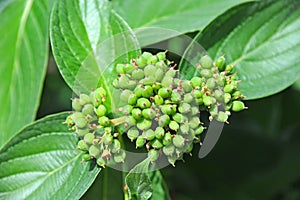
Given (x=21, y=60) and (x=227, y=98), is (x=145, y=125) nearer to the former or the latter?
(x=227, y=98)

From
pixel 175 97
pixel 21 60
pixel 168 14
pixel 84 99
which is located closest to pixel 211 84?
pixel 175 97

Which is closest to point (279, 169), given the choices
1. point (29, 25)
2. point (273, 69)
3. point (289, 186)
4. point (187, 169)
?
point (289, 186)

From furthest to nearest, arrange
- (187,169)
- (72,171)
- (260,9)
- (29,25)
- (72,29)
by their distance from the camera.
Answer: (187,169)
(29,25)
(260,9)
(72,29)
(72,171)

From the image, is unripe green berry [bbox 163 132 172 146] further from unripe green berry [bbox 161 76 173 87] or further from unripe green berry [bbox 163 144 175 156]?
unripe green berry [bbox 161 76 173 87]

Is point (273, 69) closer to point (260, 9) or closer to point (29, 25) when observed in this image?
point (260, 9)

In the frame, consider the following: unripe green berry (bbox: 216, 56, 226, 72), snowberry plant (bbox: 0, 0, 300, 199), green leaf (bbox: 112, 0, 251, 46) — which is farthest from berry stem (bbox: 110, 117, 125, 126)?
green leaf (bbox: 112, 0, 251, 46)

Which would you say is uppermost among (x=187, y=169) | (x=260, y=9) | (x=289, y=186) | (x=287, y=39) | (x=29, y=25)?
(x=29, y=25)

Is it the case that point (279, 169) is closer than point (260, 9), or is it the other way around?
point (260, 9)
